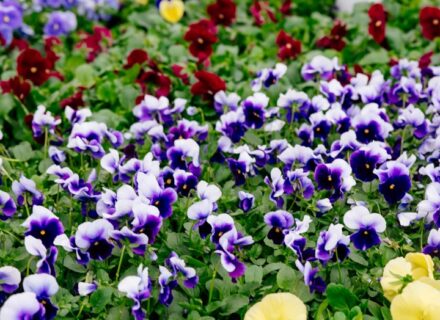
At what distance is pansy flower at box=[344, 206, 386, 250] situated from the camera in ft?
6.23

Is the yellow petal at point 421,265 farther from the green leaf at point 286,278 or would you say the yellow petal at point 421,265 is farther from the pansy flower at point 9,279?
the pansy flower at point 9,279

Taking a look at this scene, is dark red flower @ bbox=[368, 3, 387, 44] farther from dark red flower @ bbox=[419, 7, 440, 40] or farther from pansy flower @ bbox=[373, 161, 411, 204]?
pansy flower @ bbox=[373, 161, 411, 204]

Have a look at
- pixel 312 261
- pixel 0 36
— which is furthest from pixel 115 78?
pixel 312 261

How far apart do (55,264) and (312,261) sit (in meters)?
0.59

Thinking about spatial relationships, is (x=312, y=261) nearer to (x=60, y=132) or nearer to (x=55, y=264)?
(x=55, y=264)

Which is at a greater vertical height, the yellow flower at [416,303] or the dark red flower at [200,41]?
the yellow flower at [416,303]

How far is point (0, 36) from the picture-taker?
3.45m

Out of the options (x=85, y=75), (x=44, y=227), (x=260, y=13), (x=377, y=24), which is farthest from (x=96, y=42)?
(x=44, y=227)

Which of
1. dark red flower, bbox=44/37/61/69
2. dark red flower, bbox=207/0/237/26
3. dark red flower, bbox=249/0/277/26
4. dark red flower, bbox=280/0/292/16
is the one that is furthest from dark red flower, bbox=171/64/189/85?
dark red flower, bbox=280/0/292/16

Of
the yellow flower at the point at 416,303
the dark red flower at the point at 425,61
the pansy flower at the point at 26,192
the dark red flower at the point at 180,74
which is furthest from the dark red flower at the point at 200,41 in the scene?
the yellow flower at the point at 416,303

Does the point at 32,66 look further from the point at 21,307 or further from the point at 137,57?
the point at 21,307

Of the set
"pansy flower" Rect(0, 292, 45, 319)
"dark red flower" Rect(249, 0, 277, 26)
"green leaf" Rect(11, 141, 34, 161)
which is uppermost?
"pansy flower" Rect(0, 292, 45, 319)

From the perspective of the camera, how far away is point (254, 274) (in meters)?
1.93

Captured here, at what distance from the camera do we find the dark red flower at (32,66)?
2998 millimetres
